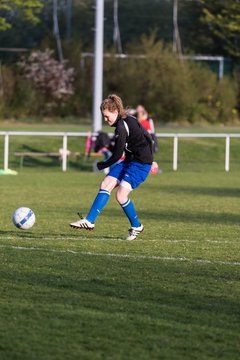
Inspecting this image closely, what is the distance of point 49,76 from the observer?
148 ft

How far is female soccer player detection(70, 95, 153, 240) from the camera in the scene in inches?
474

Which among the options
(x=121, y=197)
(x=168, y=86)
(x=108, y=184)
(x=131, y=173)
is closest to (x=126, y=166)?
(x=131, y=173)

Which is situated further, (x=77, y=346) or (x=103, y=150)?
(x=103, y=150)

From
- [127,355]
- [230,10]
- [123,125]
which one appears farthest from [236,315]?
[230,10]

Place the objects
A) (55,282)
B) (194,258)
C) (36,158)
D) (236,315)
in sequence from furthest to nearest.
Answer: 1. (36,158)
2. (194,258)
3. (55,282)
4. (236,315)

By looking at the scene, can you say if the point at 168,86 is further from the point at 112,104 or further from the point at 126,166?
the point at 112,104

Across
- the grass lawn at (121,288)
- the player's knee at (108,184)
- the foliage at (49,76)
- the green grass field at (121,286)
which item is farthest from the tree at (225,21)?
the player's knee at (108,184)

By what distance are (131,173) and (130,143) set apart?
366 millimetres

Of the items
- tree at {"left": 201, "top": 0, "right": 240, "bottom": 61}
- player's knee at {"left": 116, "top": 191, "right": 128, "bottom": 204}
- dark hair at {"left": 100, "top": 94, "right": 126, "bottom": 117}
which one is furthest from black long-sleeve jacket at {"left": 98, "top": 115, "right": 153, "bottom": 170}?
tree at {"left": 201, "top": 0, "right": 240, "bottom": 61}

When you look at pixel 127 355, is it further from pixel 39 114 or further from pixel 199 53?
pixel 199 53

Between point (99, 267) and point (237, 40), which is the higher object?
point (99, 267)

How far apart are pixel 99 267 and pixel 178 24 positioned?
4417 centimetres

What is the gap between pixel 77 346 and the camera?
6715 mm

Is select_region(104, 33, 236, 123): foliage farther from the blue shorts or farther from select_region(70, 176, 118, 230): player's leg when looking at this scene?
select_region(70, 176, 118, 230): player's leg
